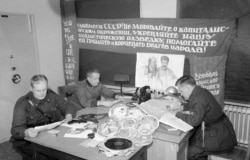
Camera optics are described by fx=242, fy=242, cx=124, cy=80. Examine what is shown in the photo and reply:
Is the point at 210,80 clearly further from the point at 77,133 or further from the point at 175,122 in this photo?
the point at 77,133

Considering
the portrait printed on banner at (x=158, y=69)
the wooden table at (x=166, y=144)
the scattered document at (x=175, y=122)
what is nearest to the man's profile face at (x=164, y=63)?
the portrait printed on banner at (x=158, y=69)

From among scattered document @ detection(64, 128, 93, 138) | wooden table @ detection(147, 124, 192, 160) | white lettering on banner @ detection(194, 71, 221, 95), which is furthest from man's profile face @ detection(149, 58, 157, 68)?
scattered document @ detection(64, 128, 93, 138)

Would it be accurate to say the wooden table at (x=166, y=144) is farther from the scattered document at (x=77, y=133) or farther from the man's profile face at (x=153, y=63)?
the man's profile face at (x=153, y=63)

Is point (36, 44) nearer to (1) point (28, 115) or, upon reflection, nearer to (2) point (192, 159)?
(1) point (28, 115)

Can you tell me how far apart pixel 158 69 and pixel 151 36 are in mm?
498

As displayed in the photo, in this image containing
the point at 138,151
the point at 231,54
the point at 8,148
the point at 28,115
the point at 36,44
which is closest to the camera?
the point at 138,151

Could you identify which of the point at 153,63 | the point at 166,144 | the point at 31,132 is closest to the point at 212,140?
the point at 166,144

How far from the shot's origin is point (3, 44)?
3580mm

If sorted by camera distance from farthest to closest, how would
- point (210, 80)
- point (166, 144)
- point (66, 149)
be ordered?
1. point (210, 80)
2. point (166, 144)
3. point (66, 149)

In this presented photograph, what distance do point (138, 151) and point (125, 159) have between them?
0.59 feet

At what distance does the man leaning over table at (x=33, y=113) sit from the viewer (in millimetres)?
2164

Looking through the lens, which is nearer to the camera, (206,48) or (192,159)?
(192,159)

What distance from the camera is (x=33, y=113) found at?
92.7 inches

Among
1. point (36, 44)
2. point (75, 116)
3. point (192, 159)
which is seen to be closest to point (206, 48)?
point (192, 159)
